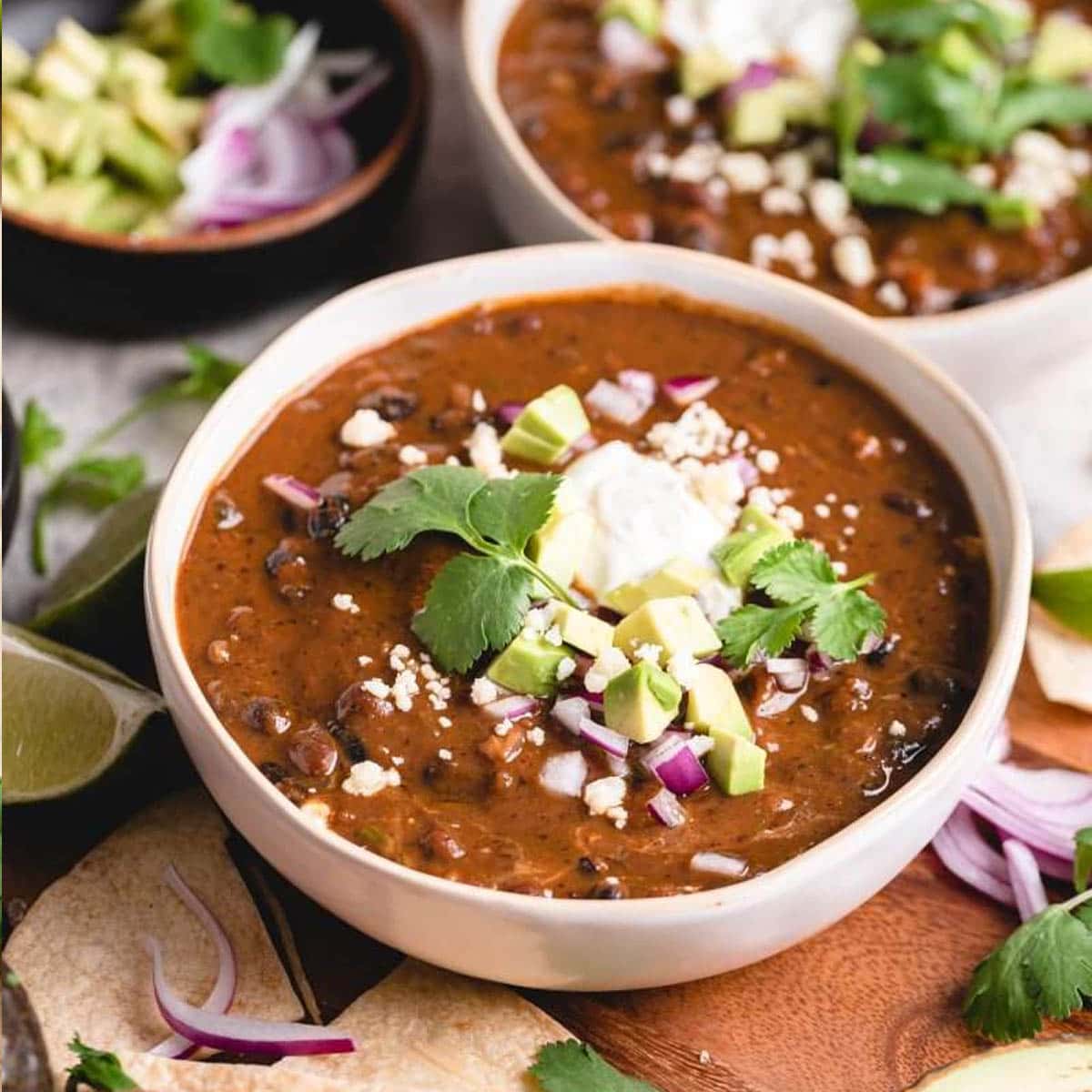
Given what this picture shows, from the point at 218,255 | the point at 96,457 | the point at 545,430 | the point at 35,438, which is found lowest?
the point at 96,457

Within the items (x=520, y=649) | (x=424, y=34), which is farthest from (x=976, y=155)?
(x=520, y=649)

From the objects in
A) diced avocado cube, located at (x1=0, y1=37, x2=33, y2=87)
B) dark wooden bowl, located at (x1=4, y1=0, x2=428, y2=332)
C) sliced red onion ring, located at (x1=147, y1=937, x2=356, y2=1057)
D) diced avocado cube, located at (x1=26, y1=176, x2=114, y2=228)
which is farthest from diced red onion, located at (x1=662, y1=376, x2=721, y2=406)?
diced avocado cube, located at (x1=0, y1=37, x2=33, y2=87)

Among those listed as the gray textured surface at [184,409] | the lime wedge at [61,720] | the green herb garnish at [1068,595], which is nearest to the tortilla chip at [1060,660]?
the green herb garnish at [1068,595]

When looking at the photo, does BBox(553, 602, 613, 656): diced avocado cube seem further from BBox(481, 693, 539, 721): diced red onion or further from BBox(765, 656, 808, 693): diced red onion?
BBox(765, 656, 808, 693): diced red onion

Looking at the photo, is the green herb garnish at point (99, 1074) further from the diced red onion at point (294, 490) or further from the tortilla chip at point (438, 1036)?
the diced red onion at point (294, 490)

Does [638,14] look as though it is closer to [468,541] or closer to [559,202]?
[559,202]

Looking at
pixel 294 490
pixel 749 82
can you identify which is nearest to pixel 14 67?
pixel 749 82
